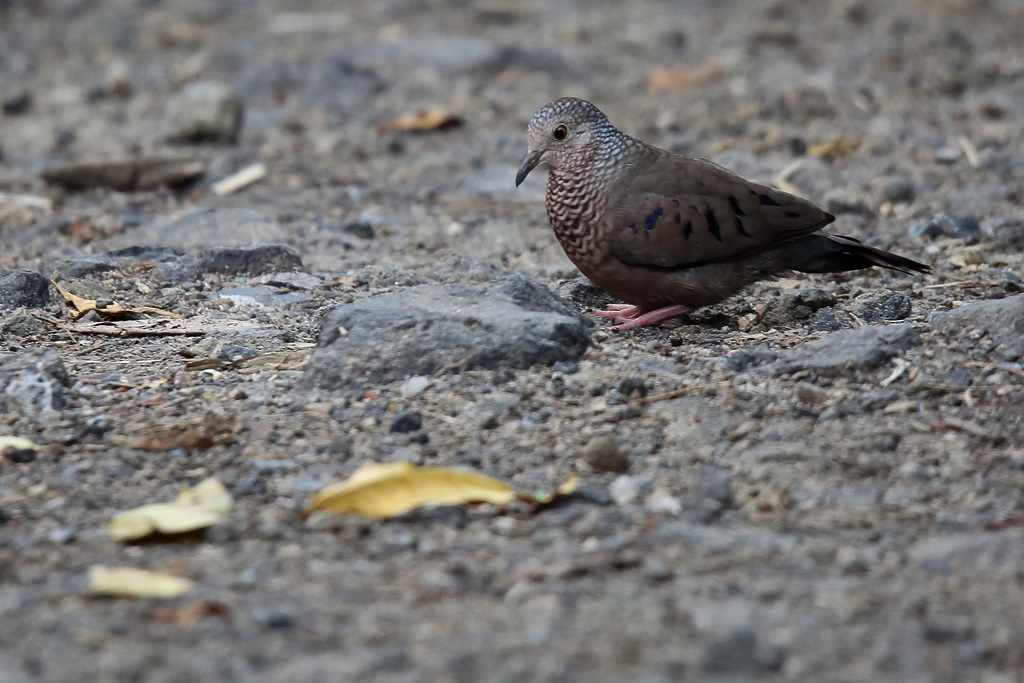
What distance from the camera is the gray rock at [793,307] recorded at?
5.35 metres

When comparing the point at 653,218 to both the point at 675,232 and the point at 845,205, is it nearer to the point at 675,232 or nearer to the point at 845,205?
the point at 675,232

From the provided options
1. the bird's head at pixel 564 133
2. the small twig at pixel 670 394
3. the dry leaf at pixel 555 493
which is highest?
the bird's head at pixel 564 133

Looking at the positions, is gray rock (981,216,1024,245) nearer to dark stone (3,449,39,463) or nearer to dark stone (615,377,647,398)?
dark stone (615,377,647,398)

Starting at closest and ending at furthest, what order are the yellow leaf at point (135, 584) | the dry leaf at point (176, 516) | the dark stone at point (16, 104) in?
1. the yellow leaf at point (135, 584)
2. the dry leaf at point (176, 516)
3. the dark stone at point (16, 104)

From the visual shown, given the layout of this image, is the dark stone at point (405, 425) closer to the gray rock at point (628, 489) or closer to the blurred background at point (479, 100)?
the gray rock at point (628, 489)

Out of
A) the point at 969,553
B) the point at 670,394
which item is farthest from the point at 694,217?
the point at 969,553

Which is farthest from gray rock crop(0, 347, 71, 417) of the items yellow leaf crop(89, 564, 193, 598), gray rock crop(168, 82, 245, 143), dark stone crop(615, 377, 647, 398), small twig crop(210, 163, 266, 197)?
gray rock crop(168, 82, 245, 143)

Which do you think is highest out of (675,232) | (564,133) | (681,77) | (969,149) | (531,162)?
(564,133)

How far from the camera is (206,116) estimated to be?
30.5ft

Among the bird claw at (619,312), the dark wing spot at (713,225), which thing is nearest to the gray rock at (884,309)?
the dark wing spot at (713,225)

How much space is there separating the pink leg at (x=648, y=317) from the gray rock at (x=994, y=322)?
0.94 metres

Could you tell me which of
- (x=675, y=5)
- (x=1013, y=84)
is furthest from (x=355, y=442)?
(x=675, y=5)

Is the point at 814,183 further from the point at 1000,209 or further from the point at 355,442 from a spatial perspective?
the point at 355,442

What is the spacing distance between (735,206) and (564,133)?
2.80ft
